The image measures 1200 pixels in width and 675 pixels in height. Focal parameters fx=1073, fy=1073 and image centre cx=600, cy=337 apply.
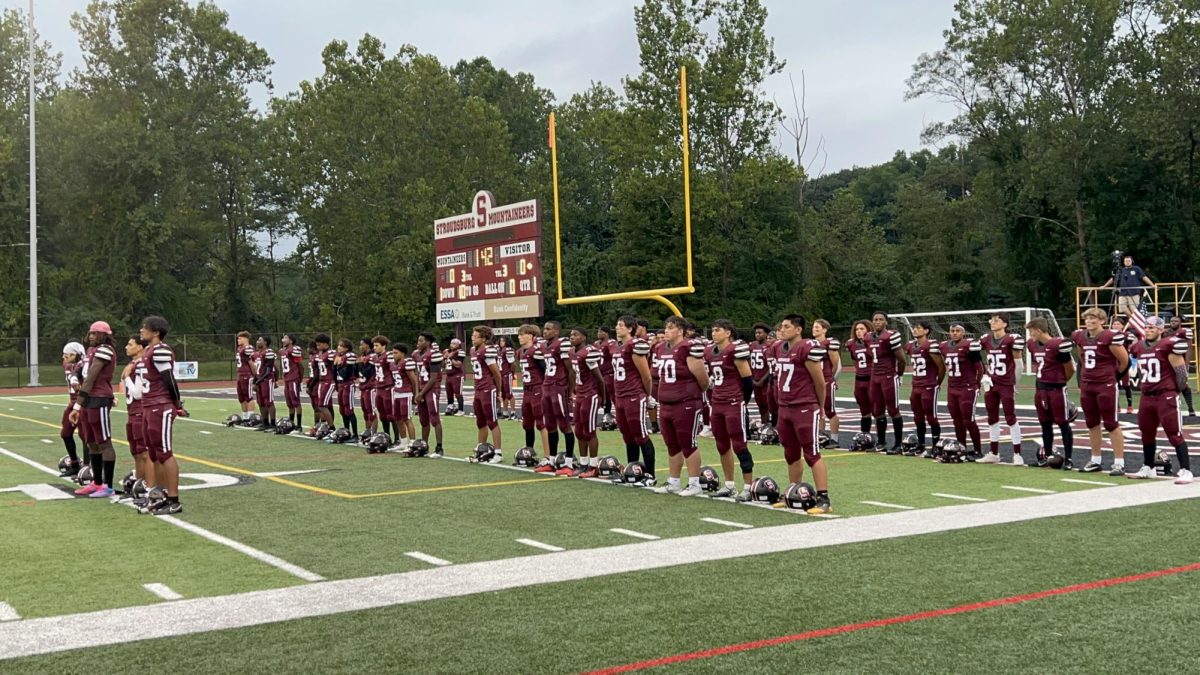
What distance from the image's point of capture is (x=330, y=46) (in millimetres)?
55281

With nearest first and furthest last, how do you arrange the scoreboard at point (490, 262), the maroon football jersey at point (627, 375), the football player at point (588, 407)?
the maroon football jersey at point (627, 375), the football player at point (588, 407), the scoreboard at point (490, 262)

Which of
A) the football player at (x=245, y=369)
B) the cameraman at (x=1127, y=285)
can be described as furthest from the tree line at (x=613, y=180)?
the football player at (x=245, y=369)

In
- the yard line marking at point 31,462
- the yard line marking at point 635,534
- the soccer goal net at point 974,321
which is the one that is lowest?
the yard line marking at point 635,534

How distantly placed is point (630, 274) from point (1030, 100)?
19.1 metres

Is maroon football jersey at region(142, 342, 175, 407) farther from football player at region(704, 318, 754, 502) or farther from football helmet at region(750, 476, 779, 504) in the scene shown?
football helmet at region(750, 476, 779, 504)

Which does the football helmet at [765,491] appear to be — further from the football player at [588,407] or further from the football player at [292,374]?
the football player at [292,374]

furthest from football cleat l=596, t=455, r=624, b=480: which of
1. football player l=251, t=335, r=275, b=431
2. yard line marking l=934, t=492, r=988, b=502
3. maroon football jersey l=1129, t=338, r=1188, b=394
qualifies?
football player l=251, t=335, r=275, b=431

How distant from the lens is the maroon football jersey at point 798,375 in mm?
9703

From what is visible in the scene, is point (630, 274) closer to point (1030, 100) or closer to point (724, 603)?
point (1030, 100)

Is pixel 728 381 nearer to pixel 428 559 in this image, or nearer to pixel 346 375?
pixel 428 559

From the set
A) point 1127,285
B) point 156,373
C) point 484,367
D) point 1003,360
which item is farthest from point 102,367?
point 1127,285

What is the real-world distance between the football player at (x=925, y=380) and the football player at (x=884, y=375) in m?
0.41

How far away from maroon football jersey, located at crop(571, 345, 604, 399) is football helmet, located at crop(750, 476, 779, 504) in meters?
3.06

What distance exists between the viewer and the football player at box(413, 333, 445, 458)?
1531 centimetres
